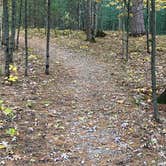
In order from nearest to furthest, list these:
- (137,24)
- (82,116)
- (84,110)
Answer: (82,116), (84,110), (137,24)

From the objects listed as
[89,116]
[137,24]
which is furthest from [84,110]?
[137,24]

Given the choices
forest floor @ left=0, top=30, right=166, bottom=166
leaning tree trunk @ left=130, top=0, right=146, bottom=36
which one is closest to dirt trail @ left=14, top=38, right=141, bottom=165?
forest floor @ left=0, top=30, right=166, bottom=166

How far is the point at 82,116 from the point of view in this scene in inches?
426

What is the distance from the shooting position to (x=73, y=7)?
47.0m

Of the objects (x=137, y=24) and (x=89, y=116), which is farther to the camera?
(x=137, y=24)

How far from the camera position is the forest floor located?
335 inches

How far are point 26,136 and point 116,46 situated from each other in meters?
15.2

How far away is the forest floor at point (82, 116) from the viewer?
335 inches

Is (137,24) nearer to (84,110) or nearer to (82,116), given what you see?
(84,110)

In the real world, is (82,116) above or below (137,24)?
below

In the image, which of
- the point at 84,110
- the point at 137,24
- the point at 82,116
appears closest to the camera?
the point at 82,116

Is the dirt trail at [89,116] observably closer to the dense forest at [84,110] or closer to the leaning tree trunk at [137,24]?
the dense forest at [84,110]

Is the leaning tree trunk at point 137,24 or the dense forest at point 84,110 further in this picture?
the leaning tree trunk at point 137,24

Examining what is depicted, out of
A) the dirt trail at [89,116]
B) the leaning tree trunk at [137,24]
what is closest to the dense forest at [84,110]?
the dirt trail at [89,116]
